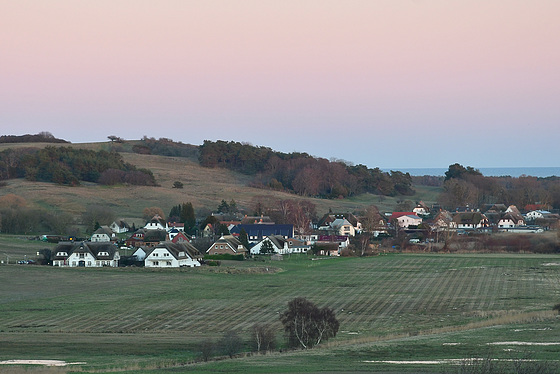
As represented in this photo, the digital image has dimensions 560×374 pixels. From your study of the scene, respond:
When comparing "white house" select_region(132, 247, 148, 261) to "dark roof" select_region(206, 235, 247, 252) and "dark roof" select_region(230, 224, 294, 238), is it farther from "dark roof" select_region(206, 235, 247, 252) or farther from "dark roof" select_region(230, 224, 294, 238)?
"dark roof" select_region(230, 224, 294, 238)

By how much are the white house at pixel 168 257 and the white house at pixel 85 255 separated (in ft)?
9.40

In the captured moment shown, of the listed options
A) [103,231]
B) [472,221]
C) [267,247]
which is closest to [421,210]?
[472,221]

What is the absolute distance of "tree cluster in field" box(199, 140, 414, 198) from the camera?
143000 mm

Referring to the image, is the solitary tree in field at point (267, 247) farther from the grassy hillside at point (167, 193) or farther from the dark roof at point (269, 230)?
the grassy hillside at point (167, 193)

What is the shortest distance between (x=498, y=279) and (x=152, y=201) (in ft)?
238

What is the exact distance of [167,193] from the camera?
120 m

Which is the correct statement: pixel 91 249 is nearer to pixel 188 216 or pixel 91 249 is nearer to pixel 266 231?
pixel 266 231

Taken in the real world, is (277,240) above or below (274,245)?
above

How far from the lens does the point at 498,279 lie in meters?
49.4

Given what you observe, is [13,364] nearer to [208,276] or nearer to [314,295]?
[314,295]

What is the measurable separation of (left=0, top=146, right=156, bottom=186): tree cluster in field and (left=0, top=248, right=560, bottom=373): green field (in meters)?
67.9

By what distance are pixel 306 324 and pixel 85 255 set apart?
122ft

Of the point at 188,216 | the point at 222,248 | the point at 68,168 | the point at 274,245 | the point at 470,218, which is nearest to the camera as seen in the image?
the point at 222,248

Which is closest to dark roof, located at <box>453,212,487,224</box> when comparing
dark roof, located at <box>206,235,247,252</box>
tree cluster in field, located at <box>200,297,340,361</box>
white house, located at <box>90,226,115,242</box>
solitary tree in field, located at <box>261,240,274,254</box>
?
solitary tree in field, located at <box>261,240,274,254</box>
